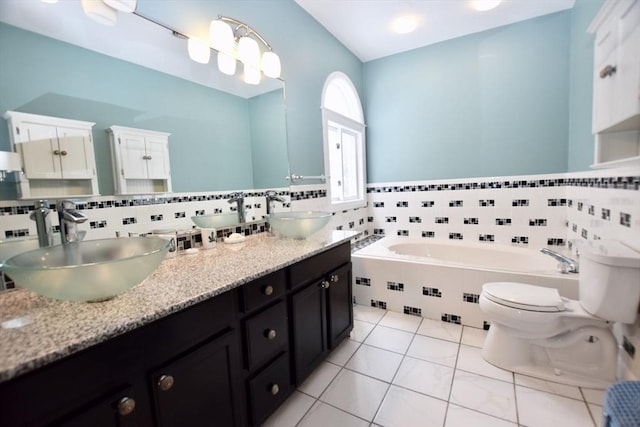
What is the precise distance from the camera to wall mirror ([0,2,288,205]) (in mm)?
1012

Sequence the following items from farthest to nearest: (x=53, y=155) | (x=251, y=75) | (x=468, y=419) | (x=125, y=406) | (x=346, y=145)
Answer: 1. (x=346, y=145)
2. (x=251, y=75)
3. (x=468, y=419)
4. (x=53, y=155)
5. (x=125, y=406)

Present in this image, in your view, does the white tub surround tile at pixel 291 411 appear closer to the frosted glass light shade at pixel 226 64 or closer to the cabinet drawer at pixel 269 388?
the cabinet drawer at pixel 269 388

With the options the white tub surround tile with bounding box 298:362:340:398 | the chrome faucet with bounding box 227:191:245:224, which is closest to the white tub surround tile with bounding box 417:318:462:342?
the white tub surround tile with bounding box 298:362:340:398

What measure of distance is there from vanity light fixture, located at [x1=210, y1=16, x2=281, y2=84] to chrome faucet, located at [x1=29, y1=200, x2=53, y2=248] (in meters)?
1.21

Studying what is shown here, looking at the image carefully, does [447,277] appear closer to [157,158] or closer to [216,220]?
[216,220]

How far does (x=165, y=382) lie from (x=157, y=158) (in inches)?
41.2

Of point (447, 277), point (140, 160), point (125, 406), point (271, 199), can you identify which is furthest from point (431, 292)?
point (140, 160)

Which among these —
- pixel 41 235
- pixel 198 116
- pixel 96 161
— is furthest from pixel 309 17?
pixel 41 235

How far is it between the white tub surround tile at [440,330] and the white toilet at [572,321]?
283 millimetres

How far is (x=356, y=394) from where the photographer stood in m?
1.51

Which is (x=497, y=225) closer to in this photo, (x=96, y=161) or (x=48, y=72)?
(x=96, y=161)

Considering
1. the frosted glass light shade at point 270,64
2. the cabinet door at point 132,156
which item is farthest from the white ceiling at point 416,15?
the cabinet door at point 132,156

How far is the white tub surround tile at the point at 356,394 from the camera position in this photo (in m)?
1.42

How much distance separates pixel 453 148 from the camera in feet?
9.88
